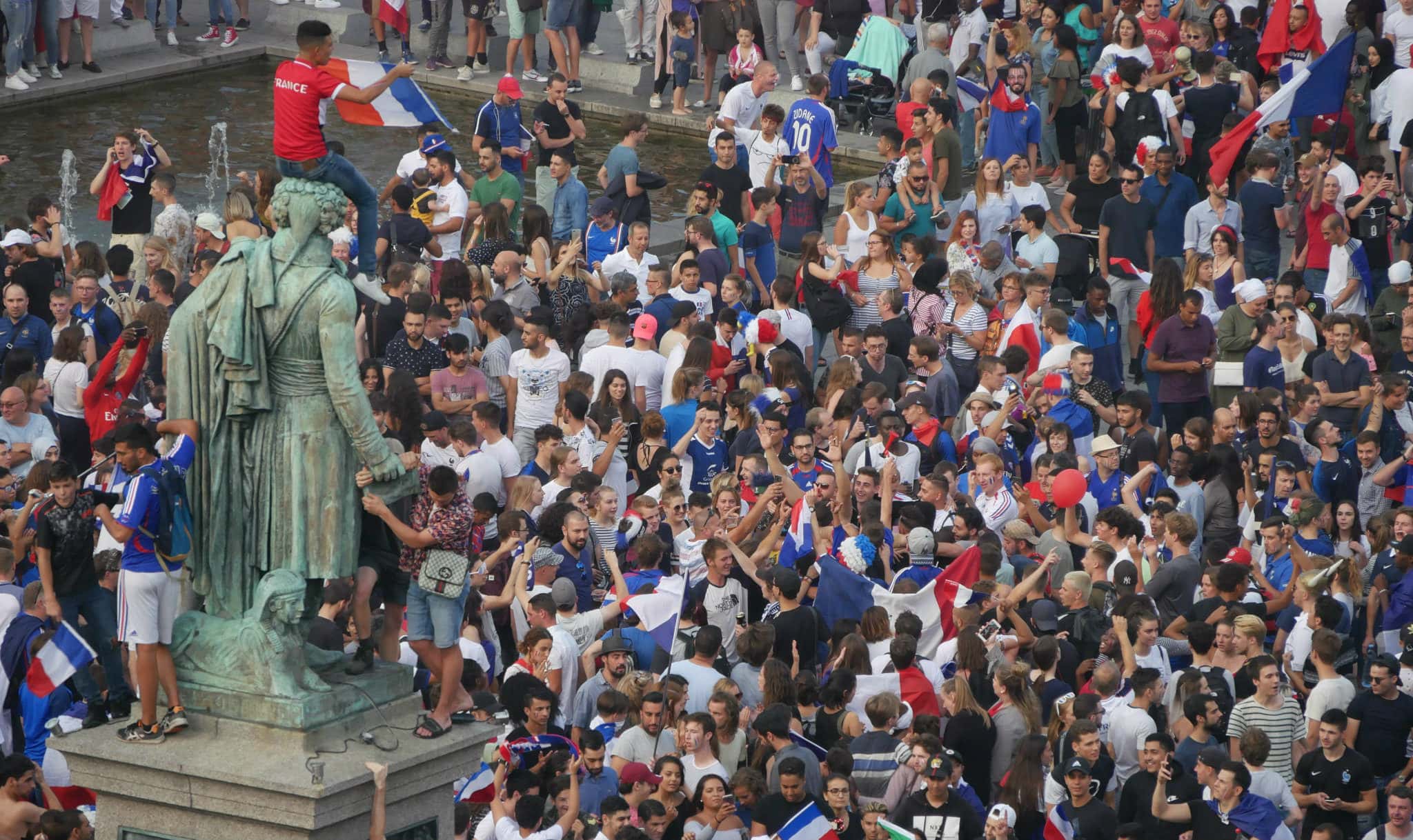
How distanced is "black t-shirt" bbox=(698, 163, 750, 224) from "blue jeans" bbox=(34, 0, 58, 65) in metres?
11.0

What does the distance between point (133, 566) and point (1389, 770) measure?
8.22 metres

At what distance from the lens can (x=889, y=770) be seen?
42.8 feet

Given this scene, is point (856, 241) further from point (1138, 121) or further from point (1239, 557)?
point (1239, 557)

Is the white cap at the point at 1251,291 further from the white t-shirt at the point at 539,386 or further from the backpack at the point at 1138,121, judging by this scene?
the white t-shirt at the point at 539,386

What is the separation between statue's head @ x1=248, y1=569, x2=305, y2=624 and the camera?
933 cm

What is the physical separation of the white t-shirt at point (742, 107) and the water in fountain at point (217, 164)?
6.28 m

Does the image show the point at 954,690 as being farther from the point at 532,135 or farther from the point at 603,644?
the point at 532,135

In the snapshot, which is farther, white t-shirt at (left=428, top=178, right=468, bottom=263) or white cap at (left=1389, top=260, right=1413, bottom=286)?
white t-shirt at (left=428, top=178, right=468, bottom=263)

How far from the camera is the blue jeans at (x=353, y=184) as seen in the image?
31.8ft

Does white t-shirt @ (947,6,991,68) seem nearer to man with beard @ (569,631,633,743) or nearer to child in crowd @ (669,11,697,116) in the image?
child in crowd @ (669,11,697,116)

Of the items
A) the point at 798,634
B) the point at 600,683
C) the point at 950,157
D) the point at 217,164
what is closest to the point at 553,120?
the point at 950,157

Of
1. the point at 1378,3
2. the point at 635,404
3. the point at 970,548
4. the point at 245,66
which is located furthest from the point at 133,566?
the point at 245,66

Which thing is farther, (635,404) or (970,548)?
(635,404)

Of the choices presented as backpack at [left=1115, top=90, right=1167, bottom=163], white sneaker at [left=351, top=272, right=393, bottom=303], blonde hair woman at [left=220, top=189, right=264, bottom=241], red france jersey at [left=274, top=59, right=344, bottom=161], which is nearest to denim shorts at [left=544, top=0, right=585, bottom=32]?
backpack at [left=1115, top=90, right=1167, bottom=163]
